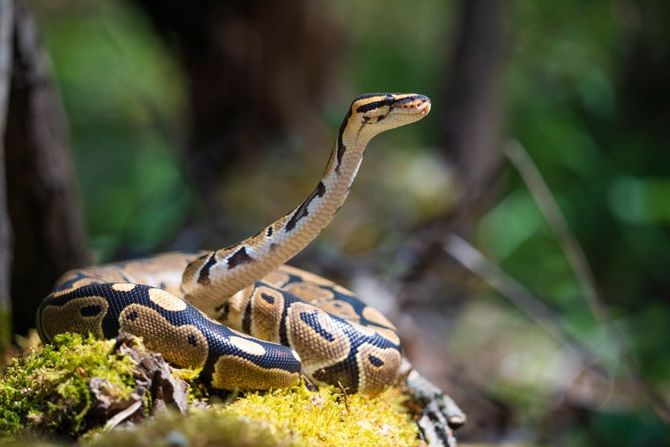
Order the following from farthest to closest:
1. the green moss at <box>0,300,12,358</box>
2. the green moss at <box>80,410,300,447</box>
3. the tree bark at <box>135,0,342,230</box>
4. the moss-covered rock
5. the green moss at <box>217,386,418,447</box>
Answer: the tree bark at <box>135,0,342,230</box> → the green moss at <box>0,300,12,358</box> → the green moss at <box>217,386,418,447</box> → the moss-covered rock → the green moss at <box>80,410,300,447</box>

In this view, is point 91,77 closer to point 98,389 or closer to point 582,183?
point 582,183

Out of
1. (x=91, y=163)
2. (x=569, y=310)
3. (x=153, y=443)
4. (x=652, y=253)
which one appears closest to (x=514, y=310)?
(x=569, y=310)

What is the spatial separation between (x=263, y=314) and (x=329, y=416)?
0.73 metres

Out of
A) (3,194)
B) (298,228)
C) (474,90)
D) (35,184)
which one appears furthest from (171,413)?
(474,90)

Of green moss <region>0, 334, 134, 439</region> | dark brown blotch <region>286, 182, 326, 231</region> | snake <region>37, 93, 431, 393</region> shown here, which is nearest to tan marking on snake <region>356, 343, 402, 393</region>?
snake <region>37, 93, 431, 393</region>

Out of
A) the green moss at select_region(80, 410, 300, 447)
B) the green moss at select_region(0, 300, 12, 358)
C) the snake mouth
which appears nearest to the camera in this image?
the green moss at select_region(80, 410, 300, 447)

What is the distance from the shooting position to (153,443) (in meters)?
2.19

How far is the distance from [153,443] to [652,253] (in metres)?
11.6

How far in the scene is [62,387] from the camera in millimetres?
2723

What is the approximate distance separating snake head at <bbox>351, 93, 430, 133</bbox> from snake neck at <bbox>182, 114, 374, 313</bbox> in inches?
2.3

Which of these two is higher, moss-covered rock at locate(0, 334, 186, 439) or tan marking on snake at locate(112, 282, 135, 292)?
tan marking on snake at locate(112, 282, 135, 292)

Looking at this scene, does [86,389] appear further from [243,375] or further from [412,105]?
Answer: [412,105]

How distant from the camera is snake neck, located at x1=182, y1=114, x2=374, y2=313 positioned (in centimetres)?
340

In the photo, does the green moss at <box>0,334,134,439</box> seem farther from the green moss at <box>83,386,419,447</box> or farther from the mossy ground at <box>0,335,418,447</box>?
the green moss at <box>83,386,419,447</box>
